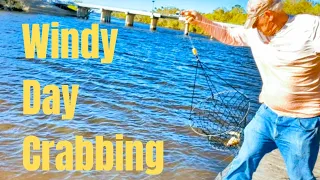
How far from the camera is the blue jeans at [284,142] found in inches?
123

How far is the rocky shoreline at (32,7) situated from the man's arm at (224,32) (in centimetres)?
7638

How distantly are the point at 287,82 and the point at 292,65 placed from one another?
16 centimetres

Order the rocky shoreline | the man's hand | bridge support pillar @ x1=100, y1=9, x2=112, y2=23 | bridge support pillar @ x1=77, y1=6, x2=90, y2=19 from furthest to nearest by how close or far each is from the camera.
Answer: bridge support pillar @ x1=77, y1=6, x2=90, y2=19 → bridge support pillar @ x1=100, y1=9, x2=112, y2=23 → the rocky shoreline → the man's hand

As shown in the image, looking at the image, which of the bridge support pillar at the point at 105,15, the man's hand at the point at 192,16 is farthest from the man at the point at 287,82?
the bridge support pillar at the point at 105,15

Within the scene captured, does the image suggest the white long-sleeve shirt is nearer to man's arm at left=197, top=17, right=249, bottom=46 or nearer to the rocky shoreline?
man's arm at left=197, top=17, right=249, bottom=46

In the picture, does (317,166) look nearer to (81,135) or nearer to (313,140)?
(313,140)

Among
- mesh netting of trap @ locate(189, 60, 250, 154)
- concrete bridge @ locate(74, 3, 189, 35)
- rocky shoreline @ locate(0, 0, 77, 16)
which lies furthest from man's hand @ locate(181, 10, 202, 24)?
concrete bridge @ locate(74, 3, 189, 35)

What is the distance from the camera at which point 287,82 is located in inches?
122

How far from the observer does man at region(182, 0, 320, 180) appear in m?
2.95

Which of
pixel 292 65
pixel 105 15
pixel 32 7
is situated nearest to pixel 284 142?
pixel 292 65

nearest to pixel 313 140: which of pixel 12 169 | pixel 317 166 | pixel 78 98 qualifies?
pixel 317 166

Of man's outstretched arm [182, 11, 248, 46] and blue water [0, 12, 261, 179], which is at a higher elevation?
man's outstretched arm [182, 11, 248, 46]

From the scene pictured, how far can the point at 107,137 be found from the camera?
7.28 metres

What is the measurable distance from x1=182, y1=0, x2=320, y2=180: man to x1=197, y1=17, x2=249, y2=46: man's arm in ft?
0.45
